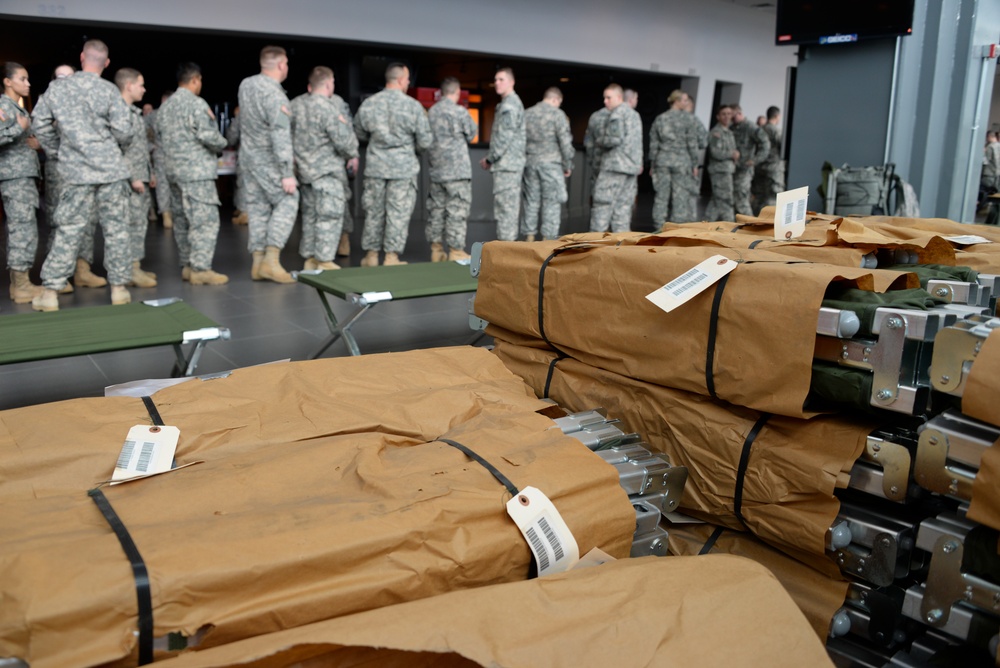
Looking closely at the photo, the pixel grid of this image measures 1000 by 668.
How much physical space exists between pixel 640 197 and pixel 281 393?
1426cm

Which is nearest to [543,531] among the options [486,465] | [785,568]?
[486,465]

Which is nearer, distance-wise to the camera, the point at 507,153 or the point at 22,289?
the point at 22,289

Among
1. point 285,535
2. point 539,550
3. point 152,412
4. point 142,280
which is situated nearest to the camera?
point 285,535

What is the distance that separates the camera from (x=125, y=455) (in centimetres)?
139

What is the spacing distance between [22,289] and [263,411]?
4563 millimetres

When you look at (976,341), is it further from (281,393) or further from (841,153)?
(841,153)

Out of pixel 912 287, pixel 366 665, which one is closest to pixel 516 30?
pixel 912 287

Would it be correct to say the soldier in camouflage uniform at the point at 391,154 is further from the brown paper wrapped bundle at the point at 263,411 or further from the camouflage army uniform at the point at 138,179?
the brown paper wrapped bundle at the point at 263,411

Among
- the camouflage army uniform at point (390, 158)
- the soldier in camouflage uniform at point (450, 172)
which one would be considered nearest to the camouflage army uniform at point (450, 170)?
the soldier in camouflage uniform at point (450, 172)

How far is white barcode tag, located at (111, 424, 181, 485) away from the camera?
136 centimetres

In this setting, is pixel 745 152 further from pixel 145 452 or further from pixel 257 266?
pixel 145 452

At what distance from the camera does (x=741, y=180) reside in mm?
10500

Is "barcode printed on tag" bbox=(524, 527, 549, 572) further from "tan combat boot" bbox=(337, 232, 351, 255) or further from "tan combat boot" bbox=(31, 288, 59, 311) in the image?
"tan combat boot" bbox=(337, 232, 351, 255)

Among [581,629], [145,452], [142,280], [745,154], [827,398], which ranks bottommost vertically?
[142,280]
